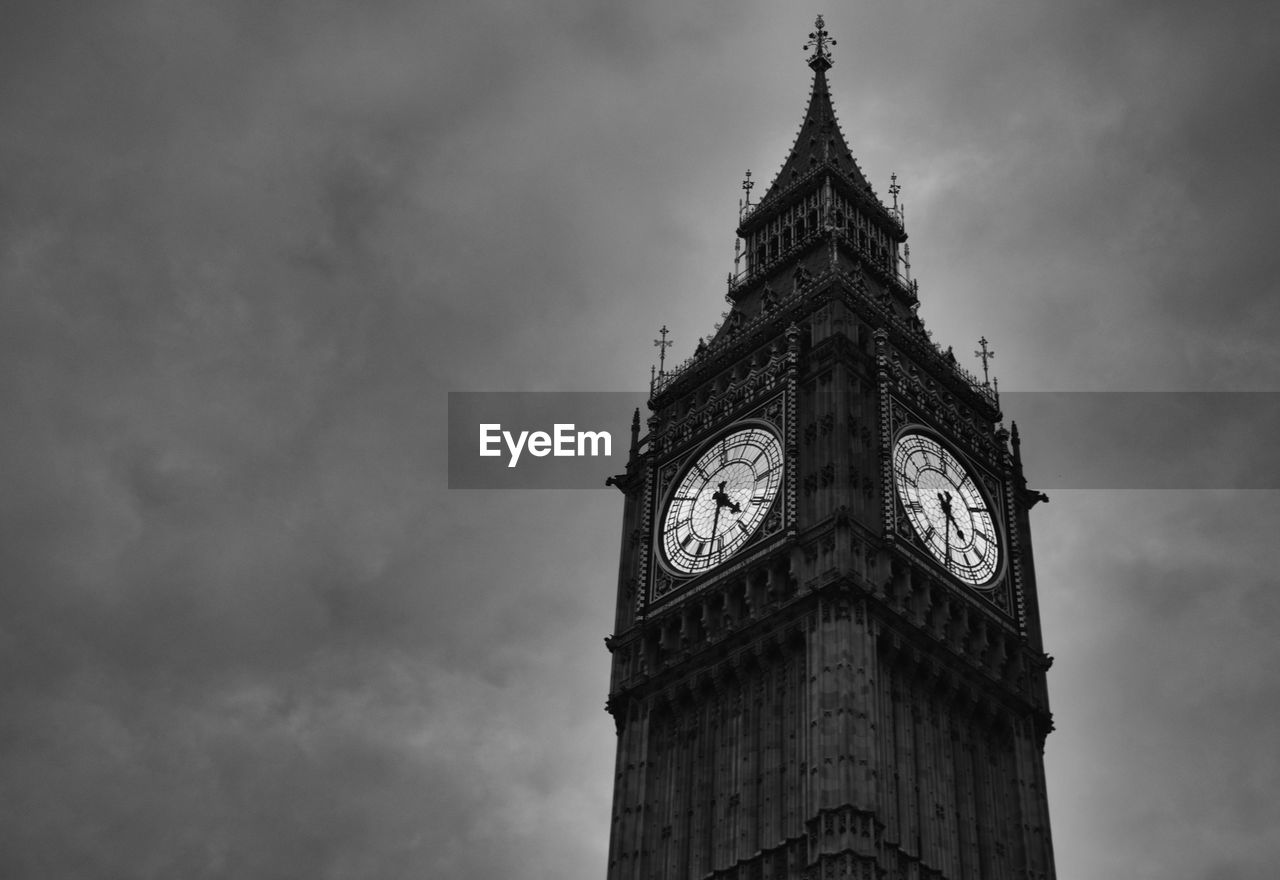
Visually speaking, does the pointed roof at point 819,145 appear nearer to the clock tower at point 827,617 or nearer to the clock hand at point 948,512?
the clock tower at point 827,617

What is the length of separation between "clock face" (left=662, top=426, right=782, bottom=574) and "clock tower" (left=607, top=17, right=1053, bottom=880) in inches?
5.0

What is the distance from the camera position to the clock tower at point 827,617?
247 feet

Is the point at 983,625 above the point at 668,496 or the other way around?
the other way around

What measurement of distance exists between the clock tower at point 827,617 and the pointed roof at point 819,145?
1058 cm

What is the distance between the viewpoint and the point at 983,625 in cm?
8369

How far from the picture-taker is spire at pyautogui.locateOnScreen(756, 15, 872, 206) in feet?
341

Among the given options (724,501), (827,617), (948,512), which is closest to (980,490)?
(948,512)

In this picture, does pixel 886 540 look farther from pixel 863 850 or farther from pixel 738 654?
pixel 863 850

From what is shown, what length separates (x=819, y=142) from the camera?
105688mm

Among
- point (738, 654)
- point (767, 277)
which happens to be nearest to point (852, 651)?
point (738, 654)

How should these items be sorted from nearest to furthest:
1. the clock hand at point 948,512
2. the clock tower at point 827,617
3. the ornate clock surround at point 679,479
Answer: the clock tower at point 827,617, the ornate clock surround at point 679,479, the clock hand at point 948,512

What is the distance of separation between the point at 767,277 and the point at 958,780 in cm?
3048

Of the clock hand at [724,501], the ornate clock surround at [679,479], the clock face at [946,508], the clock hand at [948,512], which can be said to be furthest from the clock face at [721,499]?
the clock hand at [948,512]

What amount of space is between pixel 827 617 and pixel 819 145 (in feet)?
119
